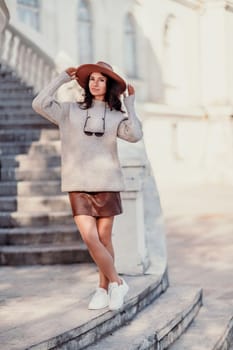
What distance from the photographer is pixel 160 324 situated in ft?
13.8

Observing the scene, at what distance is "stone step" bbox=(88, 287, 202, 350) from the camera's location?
3885 mm

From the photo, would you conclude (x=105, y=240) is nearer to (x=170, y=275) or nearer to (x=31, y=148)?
(x=170, y=275)

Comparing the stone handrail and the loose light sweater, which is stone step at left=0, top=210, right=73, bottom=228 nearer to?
the loose light sweater

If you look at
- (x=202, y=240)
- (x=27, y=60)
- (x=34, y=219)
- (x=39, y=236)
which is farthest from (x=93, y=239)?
(x=27, y=60)

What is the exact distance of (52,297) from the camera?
4.53 m

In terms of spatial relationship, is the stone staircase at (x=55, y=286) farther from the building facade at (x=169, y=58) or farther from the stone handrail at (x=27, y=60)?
the building facade at (x=169, y=58)

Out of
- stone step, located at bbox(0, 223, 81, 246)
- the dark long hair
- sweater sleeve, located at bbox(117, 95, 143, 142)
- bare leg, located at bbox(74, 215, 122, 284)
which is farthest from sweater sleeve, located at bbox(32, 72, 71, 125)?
stone step, located at bbox(0, 223, 81, 246)

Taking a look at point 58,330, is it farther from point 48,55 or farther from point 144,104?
point 144,104

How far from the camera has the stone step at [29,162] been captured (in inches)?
306

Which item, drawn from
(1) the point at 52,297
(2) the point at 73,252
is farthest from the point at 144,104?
(1) the point at 52,297

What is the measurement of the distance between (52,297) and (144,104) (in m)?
17.7

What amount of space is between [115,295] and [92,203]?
63 cm

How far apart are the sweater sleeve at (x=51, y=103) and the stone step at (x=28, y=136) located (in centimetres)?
448

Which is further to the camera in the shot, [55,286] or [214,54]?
[214,54]
